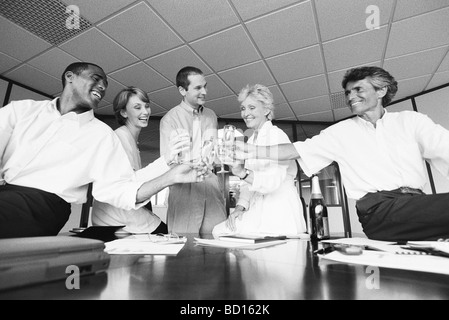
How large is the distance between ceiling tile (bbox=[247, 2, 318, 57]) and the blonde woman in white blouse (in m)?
1.61

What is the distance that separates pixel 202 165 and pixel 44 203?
0.64 metres

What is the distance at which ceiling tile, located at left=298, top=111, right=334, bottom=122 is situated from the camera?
5078mm

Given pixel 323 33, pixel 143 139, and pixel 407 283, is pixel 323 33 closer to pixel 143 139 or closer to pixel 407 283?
pixel 407 283

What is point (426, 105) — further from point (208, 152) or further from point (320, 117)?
point (208, 152)

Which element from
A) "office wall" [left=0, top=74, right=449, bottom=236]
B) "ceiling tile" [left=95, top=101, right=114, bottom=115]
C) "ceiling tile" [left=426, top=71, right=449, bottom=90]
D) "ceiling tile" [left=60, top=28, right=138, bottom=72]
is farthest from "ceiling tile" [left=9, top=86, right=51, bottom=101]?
"ceiling tile" [left=426, top=71, right=449, bottom=90]

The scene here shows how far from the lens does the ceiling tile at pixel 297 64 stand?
3195mm

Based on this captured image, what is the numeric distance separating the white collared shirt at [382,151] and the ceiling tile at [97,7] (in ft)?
7.68

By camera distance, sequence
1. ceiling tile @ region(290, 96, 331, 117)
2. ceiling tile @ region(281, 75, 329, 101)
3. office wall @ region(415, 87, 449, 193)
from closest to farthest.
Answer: ceiling tile @ region(281, 75, 329, 101) → office wall @ region(415, 87, 449, 193) → ceiling tile @ region(290, 96, 331, 117)

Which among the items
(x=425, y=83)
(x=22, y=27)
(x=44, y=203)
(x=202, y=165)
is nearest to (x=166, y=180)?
(x=202, y=165)

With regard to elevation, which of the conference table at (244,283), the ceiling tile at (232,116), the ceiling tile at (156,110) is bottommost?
the conference table at (244,283)

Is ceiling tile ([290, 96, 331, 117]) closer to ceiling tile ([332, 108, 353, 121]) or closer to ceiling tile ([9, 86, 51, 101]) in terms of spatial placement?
ceiling tile ([332, 108, 353, 121])

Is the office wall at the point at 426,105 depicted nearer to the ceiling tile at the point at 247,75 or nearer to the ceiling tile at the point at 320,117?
the ceiling tile at the point at 320,117

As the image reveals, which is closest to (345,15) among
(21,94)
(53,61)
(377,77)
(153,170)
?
(377,77)

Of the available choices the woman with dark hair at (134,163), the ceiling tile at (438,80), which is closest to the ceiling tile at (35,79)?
the woman with dark hair at (134,163)
